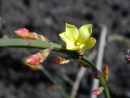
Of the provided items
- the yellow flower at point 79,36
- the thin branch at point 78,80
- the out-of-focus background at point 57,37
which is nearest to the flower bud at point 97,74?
the yellow flower at point 79,36

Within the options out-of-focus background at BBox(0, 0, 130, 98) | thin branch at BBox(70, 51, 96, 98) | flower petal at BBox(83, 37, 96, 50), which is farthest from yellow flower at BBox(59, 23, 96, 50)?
out-of-focus background at BBox(0, 0, 130, 98)

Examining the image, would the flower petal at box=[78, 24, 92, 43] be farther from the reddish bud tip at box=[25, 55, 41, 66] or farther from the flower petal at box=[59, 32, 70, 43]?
the reddish bud tip at box=[25, 55, 41, 66]

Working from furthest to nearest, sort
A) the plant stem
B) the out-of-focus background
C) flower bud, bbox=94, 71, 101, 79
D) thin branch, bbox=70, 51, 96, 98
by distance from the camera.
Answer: the out-of-focus background → thin branch, bbox=70, 51, 96, 98 → flower bud, bbox=94, 71, 101, 79 → the plant stem

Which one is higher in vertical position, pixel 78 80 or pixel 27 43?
pixel 78 80

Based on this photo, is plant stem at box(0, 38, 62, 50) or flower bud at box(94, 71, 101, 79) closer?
plant stem at box(0, 38, 62, 50)

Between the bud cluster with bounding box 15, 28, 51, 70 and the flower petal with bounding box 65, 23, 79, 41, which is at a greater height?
the flower petal with bounding box 65, 23, 79, 41

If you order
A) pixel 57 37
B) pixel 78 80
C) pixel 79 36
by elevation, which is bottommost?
pixel 79 36

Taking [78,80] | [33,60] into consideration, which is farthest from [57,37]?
[33,60]

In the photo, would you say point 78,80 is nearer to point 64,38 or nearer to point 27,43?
point 64,38

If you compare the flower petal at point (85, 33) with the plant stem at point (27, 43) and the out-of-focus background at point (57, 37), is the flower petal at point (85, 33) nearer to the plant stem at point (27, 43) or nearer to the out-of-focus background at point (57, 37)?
the plant stem at point (27, 43)

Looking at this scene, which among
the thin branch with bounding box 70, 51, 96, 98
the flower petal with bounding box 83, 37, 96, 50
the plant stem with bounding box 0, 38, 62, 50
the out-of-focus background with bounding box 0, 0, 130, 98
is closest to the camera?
the plant stem with bounding box 0, 38, 62, 50
